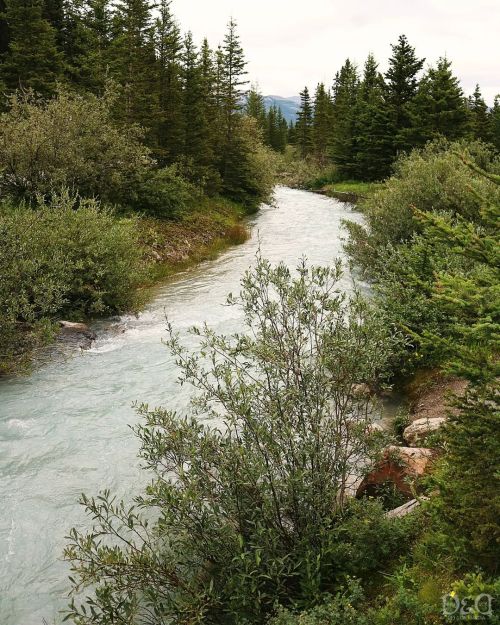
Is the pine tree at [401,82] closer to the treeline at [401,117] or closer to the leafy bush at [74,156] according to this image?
the treeline at [401,117]

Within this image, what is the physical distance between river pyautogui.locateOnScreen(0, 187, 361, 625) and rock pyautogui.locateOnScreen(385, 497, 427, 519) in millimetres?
4184

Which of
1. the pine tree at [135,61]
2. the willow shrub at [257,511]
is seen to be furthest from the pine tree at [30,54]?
the willow shrub at [257,511]

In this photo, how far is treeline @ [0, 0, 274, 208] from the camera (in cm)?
3244

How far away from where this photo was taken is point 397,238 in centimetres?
2017

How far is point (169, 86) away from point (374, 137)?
2316 centimetres

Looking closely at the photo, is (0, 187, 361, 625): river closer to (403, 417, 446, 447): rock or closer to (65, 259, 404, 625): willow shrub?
(65, 259, 404, 625): willow shrub

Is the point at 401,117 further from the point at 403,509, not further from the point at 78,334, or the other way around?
the point at 403,509

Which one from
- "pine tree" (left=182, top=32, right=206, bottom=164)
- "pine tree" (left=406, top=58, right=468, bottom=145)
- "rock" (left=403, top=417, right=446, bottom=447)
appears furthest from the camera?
"pine tree" (left=406, top=58, right=468, bottom=145)

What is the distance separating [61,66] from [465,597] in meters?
37.8

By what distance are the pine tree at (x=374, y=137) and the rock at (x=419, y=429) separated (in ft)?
140

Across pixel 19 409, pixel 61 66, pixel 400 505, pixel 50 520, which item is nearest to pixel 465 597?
pixel 400 505

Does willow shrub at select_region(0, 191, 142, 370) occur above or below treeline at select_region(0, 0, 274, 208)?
below

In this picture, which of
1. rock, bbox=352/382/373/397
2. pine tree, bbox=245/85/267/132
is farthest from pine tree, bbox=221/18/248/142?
pine tree, bbox=245/85/267/132

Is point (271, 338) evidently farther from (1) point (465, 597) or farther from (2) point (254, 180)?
(2) point (254, 180)
